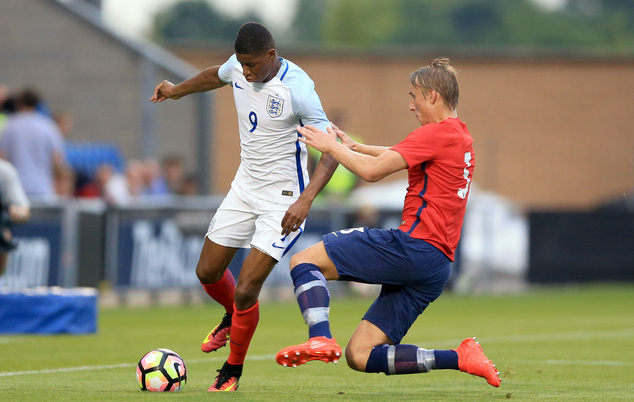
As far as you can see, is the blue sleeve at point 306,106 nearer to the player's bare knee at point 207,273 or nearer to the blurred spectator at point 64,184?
the player's bare knee at point 207,273

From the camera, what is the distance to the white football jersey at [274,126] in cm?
764

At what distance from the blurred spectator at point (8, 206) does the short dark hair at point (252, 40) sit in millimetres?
5194

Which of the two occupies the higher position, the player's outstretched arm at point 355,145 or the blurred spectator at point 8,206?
the player's outstretched arm at point 355,145

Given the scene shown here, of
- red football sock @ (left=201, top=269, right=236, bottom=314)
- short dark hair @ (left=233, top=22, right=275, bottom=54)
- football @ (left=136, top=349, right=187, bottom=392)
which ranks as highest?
short dark hair @ (left=233, top=22, right=275, bottom=54)

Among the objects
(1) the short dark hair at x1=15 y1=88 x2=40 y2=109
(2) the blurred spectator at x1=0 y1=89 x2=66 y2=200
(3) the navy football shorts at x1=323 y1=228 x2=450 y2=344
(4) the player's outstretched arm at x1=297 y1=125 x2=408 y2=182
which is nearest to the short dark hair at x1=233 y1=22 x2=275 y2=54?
(4) the player's outstretched arm at x1=297 y1=125 x2=408 y2=182

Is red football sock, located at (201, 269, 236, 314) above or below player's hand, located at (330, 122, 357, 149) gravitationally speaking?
below

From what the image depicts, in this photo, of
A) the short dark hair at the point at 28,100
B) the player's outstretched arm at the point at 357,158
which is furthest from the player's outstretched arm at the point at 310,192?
the short dark hair at the point at 28,100

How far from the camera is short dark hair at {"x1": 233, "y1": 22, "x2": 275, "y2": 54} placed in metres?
7.33

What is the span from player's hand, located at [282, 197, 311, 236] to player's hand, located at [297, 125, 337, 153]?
467mm

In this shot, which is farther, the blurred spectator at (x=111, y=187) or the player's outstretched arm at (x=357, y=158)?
the blurred spectator at (x=111, y=187)

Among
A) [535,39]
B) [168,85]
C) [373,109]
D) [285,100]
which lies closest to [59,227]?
Result: [168,85]

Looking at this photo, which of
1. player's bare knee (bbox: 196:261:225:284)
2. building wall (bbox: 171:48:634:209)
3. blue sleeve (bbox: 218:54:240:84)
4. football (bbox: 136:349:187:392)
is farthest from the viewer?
building wall (bbox: 171:48:634:209)

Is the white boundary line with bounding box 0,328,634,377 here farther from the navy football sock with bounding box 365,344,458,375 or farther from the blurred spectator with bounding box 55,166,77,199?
the blurred spectator with bounding box 55,166,77,199

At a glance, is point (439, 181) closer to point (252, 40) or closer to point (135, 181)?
point (252, 40)
